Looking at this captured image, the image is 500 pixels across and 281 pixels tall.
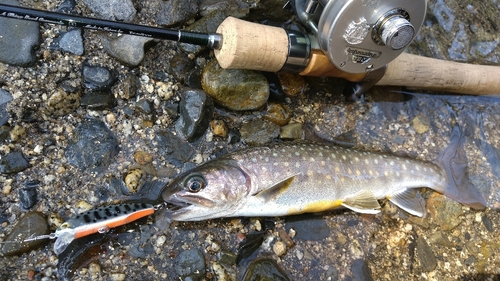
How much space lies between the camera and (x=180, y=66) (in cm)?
315

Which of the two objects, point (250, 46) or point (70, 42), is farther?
point (70, 42)

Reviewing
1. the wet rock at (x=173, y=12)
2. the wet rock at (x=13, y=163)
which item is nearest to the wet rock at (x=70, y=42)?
the wet rock at (x=173, y=12)

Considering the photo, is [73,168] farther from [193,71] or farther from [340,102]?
[340,102]

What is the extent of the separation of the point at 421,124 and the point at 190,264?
2.39 metres

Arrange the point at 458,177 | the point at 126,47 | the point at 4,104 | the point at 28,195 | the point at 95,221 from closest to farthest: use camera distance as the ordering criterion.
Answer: the point at 95,221 < the point at 28,195 < the point at 4,104 < the point at 126,47 < the point at 458,177

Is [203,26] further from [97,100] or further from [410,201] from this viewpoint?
[410,201]

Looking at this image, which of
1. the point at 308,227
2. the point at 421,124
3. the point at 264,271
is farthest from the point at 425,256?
the point at 264,271

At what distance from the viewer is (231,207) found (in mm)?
2703

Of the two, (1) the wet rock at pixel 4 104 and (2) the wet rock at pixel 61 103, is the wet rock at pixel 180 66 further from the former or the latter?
(1) the wet rock at pixel 4 104

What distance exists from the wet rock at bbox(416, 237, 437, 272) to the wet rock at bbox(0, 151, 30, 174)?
3.01m

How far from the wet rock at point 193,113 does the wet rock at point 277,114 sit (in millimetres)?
493

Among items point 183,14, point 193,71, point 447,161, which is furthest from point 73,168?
point 447,161

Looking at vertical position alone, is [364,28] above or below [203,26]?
above

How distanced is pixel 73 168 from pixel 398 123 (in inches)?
108
